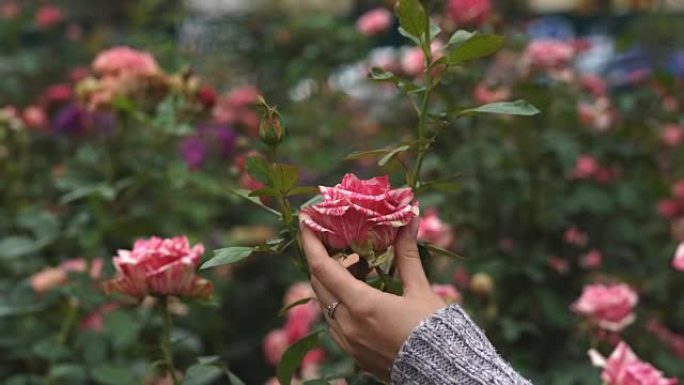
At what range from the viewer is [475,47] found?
1142mm

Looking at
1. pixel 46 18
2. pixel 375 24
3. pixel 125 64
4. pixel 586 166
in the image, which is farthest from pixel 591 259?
pixel 46 18

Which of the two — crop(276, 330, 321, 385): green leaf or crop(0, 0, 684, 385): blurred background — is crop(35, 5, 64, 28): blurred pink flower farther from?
crop(276, 330, 321, 385): green leaf

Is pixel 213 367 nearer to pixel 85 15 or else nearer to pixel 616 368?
pixel 616 368

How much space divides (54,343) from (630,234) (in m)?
1.29

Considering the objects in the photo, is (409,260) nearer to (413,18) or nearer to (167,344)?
(413,18)

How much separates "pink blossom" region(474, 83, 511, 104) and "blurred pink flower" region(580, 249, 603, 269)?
383mm

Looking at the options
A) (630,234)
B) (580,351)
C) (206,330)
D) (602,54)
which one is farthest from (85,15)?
(580,351)

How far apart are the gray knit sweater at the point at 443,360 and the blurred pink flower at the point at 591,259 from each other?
1.45 m

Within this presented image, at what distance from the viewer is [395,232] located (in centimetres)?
105

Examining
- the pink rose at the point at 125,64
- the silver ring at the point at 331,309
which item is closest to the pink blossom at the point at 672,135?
the pink rose at the point at 125,64

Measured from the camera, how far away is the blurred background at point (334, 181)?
78.2 inches

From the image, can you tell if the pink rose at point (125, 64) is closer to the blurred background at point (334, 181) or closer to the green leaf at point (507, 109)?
the blurred background at point (334, 181)

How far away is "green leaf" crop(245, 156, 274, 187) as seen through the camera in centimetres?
115

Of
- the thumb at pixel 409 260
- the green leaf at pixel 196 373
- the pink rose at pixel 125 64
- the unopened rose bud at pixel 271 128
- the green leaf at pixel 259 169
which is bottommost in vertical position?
the green leaf at pixel 196 373
